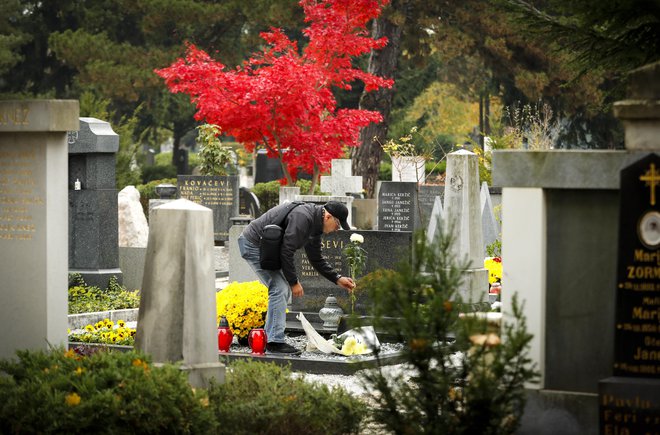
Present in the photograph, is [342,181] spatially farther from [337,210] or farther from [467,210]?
[337,210]

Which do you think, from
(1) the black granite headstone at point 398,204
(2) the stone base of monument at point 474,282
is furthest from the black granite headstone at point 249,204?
(2) the stone base of monument at point 474,282

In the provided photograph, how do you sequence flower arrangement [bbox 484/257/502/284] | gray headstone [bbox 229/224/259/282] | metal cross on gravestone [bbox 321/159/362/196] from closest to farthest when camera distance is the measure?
1. flower arrangement [bbox 484/257/502/284]
2. gray headstone [bbox 229/224/259/282]
3. metal cross on gravestone [bbox 321/159/362/196]

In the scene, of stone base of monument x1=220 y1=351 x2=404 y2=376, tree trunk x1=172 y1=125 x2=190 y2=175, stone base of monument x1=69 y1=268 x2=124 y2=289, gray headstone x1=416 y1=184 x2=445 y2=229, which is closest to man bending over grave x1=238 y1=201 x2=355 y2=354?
stone base of monument x1=220 y1=351 x2=404 y2=376

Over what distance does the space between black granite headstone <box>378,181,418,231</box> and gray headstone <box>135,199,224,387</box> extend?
14.8m

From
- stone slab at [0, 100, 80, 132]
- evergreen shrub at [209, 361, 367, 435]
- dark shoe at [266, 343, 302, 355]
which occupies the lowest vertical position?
dark shoe at [266, 343, 302, 355]

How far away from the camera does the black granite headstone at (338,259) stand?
48.2 feet

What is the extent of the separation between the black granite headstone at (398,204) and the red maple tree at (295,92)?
120 inches

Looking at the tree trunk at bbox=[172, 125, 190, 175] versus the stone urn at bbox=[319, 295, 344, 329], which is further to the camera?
A: the tree trunk at bbox=[172, 125, 190, 175]

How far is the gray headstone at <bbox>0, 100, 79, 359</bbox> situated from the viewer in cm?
920

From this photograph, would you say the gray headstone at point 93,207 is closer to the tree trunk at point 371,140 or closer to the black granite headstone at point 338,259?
the black granite headstone at point 338,259

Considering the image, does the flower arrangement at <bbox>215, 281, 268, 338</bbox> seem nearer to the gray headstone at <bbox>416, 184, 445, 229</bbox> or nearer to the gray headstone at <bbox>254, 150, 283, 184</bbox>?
the gray headstone at <bbox>416, 184, 445, 229</bbox>

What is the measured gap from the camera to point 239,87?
24.8 metres

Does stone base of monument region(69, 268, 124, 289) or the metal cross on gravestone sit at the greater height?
the metal cross on gravestone

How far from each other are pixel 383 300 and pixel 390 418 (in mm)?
677
